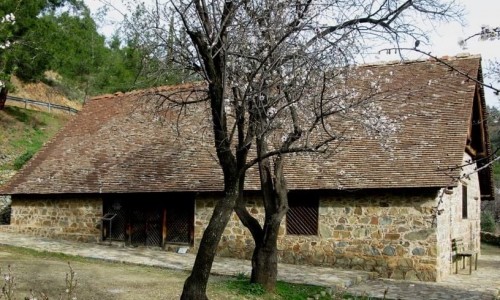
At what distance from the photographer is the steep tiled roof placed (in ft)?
42.6

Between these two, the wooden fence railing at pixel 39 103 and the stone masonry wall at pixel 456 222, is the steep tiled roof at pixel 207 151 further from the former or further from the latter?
the wooden fence railing at pixel 39 103

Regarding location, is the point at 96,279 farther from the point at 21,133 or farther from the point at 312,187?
the point at 21,133

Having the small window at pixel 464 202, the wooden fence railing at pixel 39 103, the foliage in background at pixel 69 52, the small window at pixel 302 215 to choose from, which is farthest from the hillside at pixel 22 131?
the small window at pixel 464 202

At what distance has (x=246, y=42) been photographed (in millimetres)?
8445

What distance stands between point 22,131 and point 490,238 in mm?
25200

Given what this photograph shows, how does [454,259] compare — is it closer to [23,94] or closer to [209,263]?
[209,263]

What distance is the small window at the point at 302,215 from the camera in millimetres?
13844

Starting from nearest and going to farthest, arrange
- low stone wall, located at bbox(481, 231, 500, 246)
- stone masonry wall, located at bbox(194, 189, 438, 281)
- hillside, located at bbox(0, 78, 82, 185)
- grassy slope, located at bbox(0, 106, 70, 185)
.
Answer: stone masonry wall, located at bbox(194, 189, 438, 281), low stone wall, located at bbox(481, 231, 500, 246), hillside, located at bbox(0, 78, 82, 185), grassy slope, located at bbox(0, 106, 70, 185)

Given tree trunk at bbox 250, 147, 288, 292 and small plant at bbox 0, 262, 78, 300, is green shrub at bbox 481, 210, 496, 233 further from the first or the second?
small plant at bbox 0, 262, 78, 300

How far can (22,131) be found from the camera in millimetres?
31344

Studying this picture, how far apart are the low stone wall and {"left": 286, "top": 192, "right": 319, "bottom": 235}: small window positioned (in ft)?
45.2

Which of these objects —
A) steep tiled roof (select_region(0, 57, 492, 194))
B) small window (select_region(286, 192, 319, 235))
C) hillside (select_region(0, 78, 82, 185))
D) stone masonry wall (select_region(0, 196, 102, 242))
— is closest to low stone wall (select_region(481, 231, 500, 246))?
steep tiled roof (select_region(0, 57, 492, 194))

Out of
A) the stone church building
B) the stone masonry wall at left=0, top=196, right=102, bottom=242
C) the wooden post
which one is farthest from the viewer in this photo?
the stone masonry wall at left=0, top=196, right=102, bottom=242

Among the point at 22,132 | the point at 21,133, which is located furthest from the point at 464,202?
the point at 22,132
